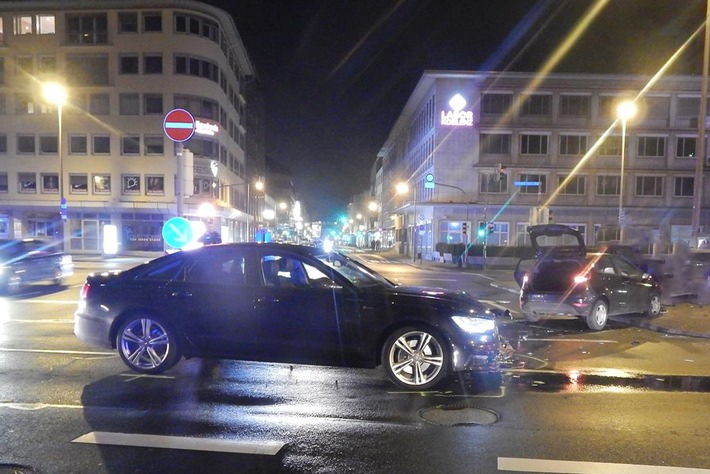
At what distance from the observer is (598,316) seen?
35.9 feet

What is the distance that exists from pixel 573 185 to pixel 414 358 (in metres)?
45.0

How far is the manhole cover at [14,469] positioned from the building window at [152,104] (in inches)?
1643

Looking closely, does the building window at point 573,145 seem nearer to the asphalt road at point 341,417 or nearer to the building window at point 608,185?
the building window at point 608,185

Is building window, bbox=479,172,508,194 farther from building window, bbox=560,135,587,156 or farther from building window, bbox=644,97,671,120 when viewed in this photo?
building window, bbox=644,97,671,120

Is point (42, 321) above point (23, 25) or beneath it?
beneath

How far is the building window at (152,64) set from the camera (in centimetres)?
4178

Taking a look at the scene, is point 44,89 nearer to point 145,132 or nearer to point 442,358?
point 145,132

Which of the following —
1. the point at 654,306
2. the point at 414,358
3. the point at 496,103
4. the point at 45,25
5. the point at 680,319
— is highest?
the point at 45,25

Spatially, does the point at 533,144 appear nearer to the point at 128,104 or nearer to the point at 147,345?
the point at 128,104

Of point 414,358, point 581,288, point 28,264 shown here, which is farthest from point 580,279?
point 28,264

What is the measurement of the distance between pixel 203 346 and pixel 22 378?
2.24 metres

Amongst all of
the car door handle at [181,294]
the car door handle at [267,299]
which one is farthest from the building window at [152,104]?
the car door handle at [267,299]

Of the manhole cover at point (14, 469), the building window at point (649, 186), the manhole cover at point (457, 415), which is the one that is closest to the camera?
the manhole cover at point (14, 469)

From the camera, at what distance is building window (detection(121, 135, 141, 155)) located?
4253 cm
